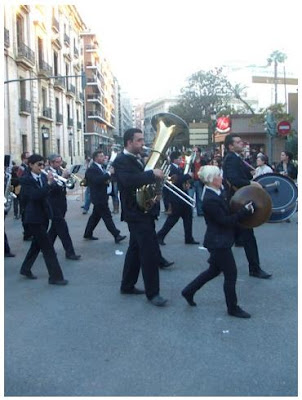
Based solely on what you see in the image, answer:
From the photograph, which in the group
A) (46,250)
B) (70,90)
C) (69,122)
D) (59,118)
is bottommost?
(46,250)

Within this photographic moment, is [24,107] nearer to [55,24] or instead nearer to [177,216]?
[55,24]

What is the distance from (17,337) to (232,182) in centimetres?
331

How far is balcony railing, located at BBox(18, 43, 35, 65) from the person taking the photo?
2955 centimetres

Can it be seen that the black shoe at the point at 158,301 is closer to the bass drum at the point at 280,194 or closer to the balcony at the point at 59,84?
the bass drum at the point at 280,194

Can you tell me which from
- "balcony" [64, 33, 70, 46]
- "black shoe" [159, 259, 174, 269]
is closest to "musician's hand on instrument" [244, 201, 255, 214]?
"black shoe" [159, 259, 174, 269]

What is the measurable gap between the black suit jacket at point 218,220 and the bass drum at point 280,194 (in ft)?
7.78

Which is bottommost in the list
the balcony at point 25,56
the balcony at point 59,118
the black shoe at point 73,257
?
the black shoe at point 73,257

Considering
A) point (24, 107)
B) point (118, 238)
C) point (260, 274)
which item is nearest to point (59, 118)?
point (24, 107)

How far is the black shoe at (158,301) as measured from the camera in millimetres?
5004

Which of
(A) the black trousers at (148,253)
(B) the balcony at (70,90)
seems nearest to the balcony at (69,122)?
(B) the balcony at (70,90)

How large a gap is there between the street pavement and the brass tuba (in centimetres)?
115

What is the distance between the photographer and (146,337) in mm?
4156

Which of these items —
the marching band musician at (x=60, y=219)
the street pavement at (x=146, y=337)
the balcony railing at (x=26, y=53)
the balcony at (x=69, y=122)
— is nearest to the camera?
the street pavement at (x=146, y=337)

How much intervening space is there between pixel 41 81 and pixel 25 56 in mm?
5651
